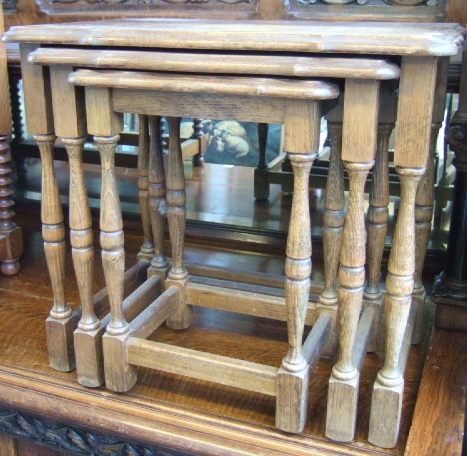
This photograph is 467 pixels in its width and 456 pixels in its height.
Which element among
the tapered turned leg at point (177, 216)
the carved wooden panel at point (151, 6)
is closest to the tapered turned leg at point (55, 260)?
the tapered turned leg at point (177, 216)

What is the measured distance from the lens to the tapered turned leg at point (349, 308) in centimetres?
92

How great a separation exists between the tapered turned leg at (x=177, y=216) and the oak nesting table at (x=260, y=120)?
15cm

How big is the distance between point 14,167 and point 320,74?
184 centimetres

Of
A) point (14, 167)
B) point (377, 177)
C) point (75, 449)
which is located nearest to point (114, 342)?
point (75, 449)

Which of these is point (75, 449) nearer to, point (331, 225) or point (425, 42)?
point (331, 225)

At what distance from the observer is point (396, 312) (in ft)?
3.13

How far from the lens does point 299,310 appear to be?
97 cm

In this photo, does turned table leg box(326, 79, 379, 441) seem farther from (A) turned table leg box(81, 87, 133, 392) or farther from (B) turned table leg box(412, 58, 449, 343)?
(A) turned table leg box(81, 87, 133, 392)

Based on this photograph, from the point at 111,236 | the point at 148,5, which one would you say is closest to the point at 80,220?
the point at 111,236

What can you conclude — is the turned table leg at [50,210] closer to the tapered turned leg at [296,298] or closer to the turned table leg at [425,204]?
the tapered turned leg at [296,298]

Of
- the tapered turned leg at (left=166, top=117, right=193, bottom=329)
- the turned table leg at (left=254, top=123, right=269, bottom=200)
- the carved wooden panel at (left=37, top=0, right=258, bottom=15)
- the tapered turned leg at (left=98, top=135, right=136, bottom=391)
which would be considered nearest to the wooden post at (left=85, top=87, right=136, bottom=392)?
the tapered turned leg at (left=98, top=135, right=136, bottom=391)

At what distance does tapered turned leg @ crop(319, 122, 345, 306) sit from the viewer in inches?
44.5

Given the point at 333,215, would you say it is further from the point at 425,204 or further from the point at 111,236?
the point at 111,236

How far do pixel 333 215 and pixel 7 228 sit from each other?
32.0 inches
